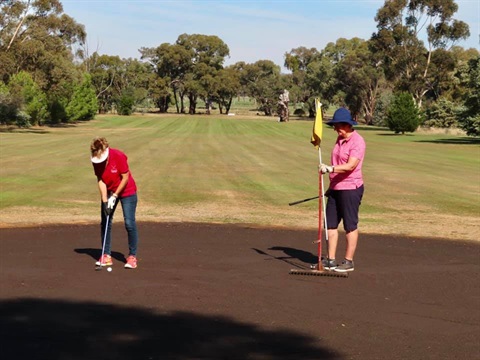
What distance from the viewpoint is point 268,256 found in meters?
11.3

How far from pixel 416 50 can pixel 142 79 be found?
62.9 m

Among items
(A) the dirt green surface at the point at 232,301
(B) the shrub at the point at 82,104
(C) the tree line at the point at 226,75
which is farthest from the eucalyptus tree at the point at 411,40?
(A) the dirt green surface at the point at 232,301

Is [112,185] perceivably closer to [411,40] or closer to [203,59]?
[411,40]

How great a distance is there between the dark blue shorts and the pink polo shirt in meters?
0.09

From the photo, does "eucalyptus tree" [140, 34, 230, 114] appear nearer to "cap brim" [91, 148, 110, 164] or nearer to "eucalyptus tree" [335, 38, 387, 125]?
"eucalyptus tree" [335, 38, 387, 125]

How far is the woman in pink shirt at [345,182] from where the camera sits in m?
9.51

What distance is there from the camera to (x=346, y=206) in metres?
9.72

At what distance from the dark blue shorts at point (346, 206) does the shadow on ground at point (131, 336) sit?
9.62 feet

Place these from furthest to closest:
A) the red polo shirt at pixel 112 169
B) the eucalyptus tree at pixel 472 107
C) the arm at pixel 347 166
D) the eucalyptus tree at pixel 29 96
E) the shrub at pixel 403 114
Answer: the shrub at pixel 403 114, the eucalyptus tree at pixel 29 96, the eucalyptus tree at pixel 472 107, the red polo shirt at pixel 112 169, the arm at pixel 347 166

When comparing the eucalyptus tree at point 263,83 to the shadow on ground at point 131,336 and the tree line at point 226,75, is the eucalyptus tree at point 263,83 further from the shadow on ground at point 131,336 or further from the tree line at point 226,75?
the shadow on ground at point 131,336

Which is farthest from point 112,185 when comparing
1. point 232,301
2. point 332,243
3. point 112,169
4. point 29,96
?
point 29,96

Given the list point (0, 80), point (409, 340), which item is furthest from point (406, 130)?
point (409, 340)

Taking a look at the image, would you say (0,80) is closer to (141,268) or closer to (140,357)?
(141,268)

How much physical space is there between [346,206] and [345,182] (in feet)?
1.11
